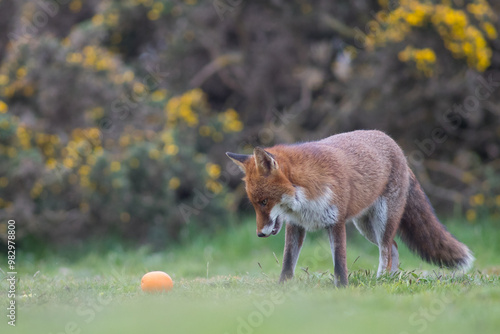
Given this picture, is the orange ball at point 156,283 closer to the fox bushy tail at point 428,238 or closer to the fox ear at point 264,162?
the fox ear at point 264,162

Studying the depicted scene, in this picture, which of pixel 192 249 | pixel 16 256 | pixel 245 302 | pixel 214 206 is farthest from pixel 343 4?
pixel 245 302

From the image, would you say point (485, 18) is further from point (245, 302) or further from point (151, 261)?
point (245, 302)

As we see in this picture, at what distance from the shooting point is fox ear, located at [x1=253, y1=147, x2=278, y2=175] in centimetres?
525

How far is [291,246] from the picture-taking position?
6.02 metres

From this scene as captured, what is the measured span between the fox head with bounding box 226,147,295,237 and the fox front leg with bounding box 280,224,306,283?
634 mm

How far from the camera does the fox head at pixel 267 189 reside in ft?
17.4

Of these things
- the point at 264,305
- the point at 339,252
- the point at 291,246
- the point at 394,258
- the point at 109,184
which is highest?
the point at 264,305

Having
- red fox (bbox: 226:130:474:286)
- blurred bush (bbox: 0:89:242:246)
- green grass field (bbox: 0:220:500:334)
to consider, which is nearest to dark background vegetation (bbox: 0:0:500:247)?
blurred bush (bbox: 0:89:242:246)

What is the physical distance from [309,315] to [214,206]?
7270 millimetres

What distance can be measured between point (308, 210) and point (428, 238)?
1694 millimetres

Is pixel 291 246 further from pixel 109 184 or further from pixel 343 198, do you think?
pixel 109 184

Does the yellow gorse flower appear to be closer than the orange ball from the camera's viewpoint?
No

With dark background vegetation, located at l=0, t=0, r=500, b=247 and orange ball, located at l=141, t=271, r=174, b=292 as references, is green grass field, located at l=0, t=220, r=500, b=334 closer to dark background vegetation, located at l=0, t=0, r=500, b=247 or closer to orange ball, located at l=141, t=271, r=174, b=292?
orange ball, located at l=141, t=271, r=174, b=292

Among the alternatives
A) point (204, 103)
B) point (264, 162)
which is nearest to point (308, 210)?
point (264, 162)
